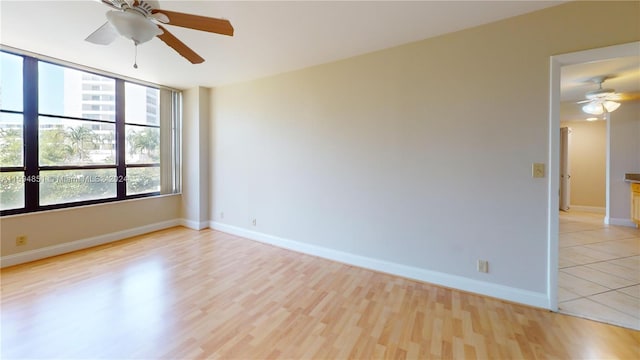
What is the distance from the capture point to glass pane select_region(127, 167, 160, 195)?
4.30 m

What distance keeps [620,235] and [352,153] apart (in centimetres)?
503

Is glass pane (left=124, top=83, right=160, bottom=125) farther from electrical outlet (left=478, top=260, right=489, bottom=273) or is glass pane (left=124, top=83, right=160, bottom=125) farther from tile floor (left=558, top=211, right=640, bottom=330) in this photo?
tile floor (left=558, top=211, right=640, bottom=330)

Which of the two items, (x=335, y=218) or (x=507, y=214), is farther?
(x=335, y=218)

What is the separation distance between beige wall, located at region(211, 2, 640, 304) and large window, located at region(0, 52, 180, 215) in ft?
7.12

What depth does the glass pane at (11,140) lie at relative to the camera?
3.04m

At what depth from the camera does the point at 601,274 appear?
2877 millimetres

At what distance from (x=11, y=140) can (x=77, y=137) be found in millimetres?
637

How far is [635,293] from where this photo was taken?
8.11 feet

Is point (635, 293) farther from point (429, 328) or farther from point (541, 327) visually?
point (429, 328)

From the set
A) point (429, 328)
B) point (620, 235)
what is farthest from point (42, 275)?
point (620, 235)

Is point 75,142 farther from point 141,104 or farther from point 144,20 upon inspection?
point 144,20

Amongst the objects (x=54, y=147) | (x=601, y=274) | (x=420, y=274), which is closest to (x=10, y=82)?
(x=54, y=147)

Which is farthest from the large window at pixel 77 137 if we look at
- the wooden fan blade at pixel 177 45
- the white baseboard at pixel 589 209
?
the white baseboard at pixel 589 209

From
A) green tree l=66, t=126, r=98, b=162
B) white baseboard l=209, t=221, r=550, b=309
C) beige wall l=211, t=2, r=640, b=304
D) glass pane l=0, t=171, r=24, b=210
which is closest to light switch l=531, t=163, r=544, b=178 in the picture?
beige wall l=211, t=2, r=640, b=304
